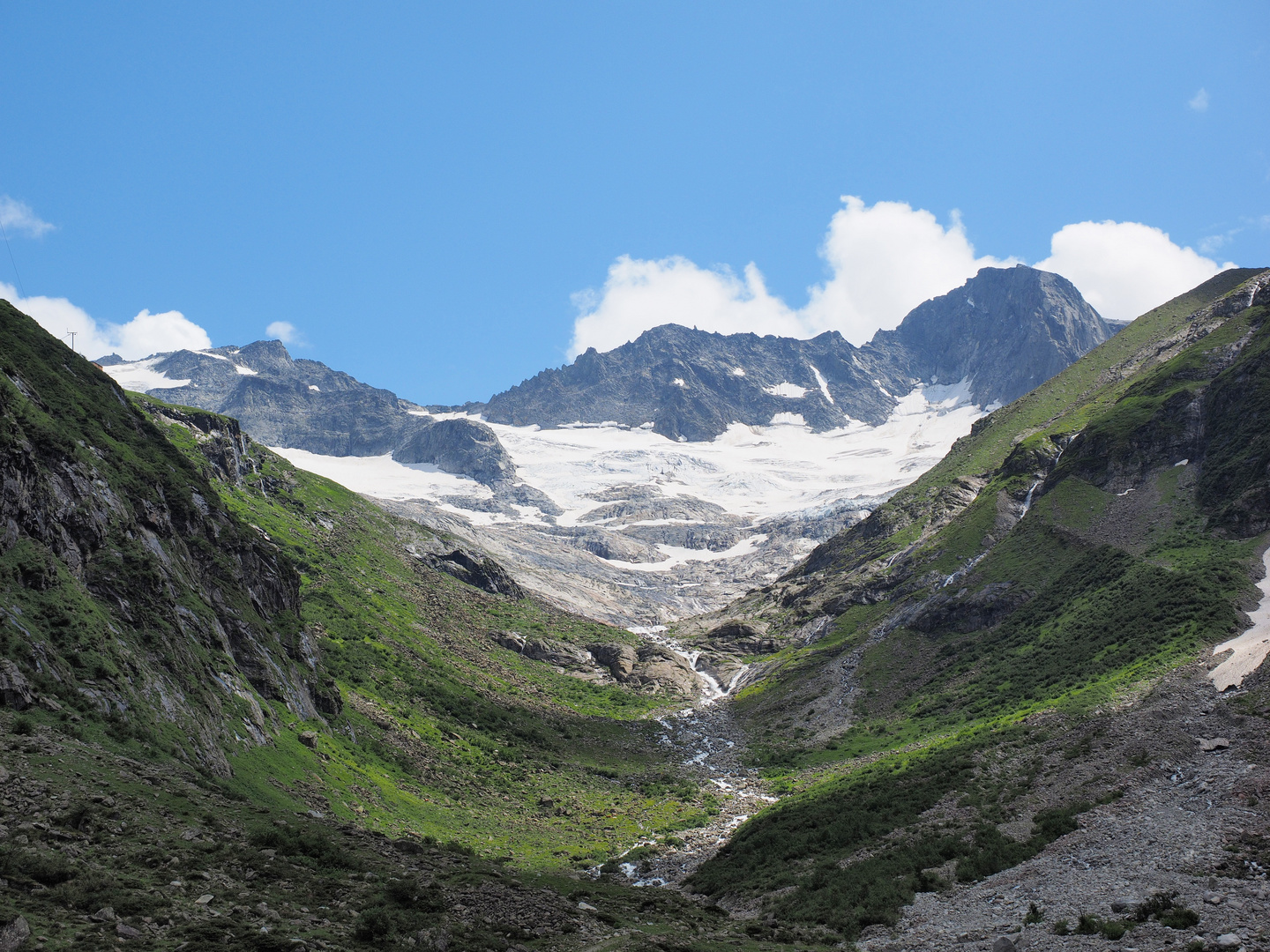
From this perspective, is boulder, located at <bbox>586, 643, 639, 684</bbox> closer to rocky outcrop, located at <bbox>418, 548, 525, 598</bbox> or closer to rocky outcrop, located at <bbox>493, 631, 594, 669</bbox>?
rocky outcrop, located at <bbox>493, 631, 594, 669</bbox>

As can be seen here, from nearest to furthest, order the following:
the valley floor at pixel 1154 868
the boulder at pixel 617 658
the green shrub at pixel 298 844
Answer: the valley floor at pixel 1154 868, the green shrub at pixel 298 844, the boulder at pixel 617 658

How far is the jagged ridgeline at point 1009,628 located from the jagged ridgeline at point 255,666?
19.2 m

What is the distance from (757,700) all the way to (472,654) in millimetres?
40377

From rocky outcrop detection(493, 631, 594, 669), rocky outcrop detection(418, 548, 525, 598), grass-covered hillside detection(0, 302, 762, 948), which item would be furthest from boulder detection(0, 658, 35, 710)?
rocky outcrop detection(418, 548, 525, 598)

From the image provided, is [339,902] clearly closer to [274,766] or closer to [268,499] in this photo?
[274,766]

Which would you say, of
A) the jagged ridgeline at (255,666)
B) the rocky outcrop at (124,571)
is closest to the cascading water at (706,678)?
the jagged ridgeline at (255,666)

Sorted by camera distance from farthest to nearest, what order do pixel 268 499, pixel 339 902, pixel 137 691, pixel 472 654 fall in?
pixel 268 499 < pixel 472 654 < pixel 137 691 < pixel 339 902

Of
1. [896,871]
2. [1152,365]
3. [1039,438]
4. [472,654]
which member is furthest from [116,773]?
[1152,365]

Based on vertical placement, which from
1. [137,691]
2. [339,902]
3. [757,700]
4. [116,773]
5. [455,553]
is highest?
[455,553]

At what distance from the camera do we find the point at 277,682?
170 ft

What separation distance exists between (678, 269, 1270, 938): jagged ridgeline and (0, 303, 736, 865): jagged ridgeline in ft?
63.1

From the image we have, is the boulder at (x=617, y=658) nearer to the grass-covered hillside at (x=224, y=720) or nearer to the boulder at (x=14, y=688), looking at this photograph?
the grass-covered hillside at (x=224, y=720)

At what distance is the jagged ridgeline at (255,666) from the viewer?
112 feet

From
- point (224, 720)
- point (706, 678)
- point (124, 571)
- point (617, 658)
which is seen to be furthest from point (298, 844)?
point (706, 678)
